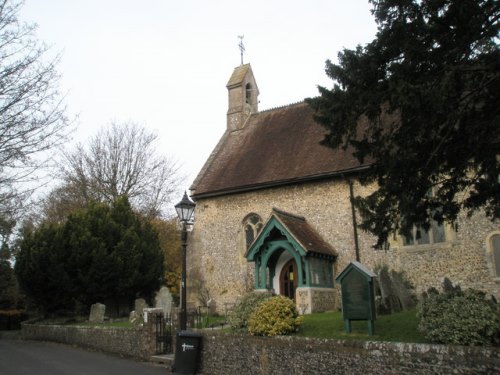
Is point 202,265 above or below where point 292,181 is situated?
below

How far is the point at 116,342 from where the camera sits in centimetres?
1498

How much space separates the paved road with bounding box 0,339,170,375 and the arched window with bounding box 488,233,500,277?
1119cm

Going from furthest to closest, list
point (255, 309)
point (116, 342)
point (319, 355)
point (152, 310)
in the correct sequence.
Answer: point (116, 342) → point (152, 310) → point (255, 309) → point (319, 355)

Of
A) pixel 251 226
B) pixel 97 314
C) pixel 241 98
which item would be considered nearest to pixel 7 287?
pixel 97 314

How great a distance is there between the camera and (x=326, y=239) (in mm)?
18422

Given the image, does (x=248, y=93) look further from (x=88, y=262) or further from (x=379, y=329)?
(x=379, y=329)

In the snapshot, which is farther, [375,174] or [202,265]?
[202,265]

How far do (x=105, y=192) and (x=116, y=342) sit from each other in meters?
16.4

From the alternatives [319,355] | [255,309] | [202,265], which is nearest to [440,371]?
[319,355]

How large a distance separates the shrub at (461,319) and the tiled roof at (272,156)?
9.70m

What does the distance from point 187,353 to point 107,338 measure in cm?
565

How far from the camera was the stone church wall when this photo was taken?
51.5 ft

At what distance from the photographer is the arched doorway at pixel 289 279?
1844 cm

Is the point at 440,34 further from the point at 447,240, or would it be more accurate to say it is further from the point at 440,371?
the point at 447,240
